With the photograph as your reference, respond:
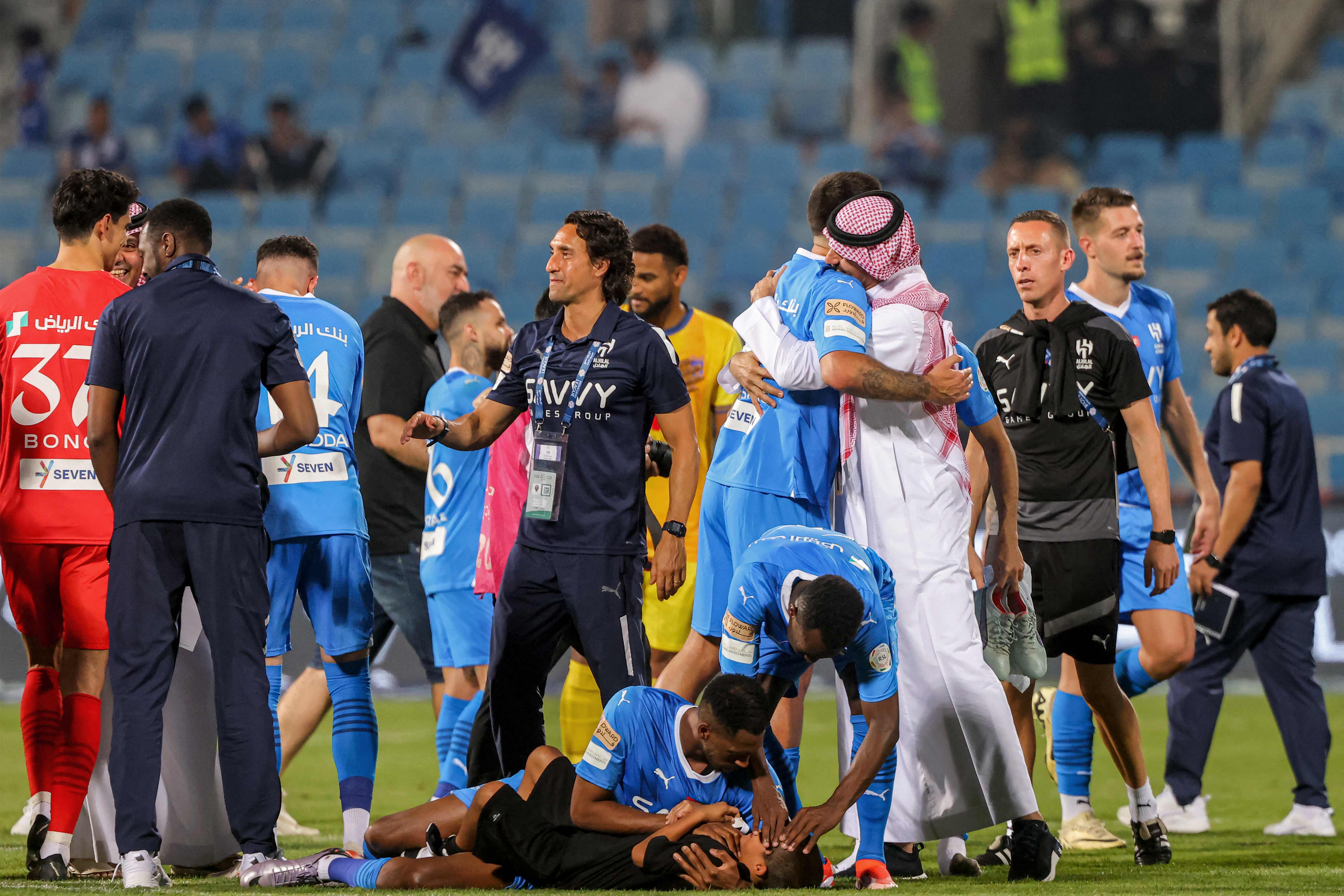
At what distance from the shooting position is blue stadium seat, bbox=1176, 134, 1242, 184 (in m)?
18.5

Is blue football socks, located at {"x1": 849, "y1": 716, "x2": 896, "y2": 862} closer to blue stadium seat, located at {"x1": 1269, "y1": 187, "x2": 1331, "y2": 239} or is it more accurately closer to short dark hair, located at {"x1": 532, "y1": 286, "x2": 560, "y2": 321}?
short dark hair, located at {"x1": 532, "y1": 286, "x2": 560, "y2": 321}

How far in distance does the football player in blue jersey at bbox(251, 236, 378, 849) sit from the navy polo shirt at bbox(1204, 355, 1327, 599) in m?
4.37

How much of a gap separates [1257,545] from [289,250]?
4.85 m

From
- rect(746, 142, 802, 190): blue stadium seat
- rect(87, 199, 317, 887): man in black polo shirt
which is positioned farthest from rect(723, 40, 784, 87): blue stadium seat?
rect(87, 199, 317, 887): man in black polo shirt

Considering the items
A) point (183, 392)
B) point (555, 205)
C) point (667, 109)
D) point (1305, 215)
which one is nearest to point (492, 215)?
point (555, 205)

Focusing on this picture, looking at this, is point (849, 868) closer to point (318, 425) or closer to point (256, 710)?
point (256, 710)

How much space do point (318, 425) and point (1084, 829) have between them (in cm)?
350

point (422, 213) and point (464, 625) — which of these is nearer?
point (464, 625)

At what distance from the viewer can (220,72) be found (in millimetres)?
19672

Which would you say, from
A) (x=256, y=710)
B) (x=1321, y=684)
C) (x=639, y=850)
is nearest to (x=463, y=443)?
(x=256, y=710)

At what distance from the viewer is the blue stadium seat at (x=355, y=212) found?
1778 cm

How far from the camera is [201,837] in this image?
5.43 metres

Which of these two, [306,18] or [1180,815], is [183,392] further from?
[306,18]

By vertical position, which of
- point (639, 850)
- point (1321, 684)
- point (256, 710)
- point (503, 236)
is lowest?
point (1321, 684)
